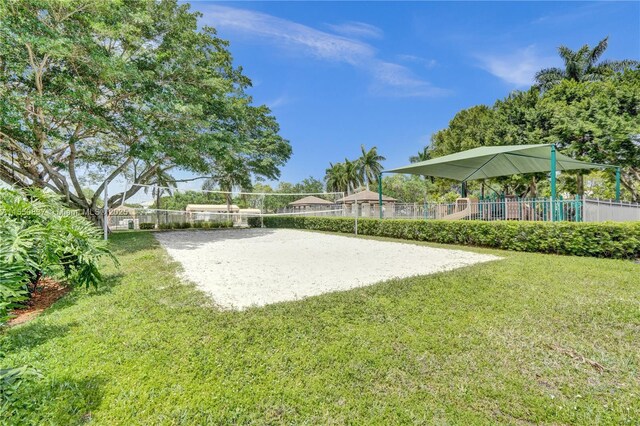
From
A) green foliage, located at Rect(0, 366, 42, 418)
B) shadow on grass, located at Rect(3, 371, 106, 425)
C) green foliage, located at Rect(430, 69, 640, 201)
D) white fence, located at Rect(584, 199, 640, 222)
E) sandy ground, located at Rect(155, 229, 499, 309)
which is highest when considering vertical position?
green foliage, located at Rect(430, 69, 640, 201)

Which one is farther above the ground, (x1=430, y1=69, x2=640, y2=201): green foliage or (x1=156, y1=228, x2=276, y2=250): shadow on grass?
(x1=430, y1=69, x2=640, y2=201): green foliage

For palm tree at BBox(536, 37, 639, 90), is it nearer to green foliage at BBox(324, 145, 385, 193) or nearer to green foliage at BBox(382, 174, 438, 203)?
green foliage at BBox(382, 174, 438, 203)

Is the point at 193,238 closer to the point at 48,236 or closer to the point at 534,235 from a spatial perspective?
the point at 48,236

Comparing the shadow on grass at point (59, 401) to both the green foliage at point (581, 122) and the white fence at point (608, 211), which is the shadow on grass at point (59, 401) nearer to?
the white fence at point (608, 211)

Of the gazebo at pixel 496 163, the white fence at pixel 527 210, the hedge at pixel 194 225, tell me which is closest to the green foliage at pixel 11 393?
the white fence at pixel 527 210

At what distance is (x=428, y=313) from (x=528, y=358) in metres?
1.06

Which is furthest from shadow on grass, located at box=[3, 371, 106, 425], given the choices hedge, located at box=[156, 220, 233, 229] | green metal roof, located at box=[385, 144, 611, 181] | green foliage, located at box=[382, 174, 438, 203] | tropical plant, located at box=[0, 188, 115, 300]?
green foliage, located at box=[382, 174, 438, 203]

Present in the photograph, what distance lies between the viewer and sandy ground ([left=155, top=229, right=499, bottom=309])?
450cm

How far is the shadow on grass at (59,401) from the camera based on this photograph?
1827 mm

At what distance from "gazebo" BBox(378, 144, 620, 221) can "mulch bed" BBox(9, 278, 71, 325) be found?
39.6 feet

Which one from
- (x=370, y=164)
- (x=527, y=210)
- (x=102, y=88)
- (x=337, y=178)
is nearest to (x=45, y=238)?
(x=102, y=88)

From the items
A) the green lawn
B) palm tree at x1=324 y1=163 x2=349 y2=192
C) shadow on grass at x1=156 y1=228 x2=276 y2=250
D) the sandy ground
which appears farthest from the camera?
palm tree at x1=324 y1=163 x2=349 y2=192

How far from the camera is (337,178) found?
48.9 metres

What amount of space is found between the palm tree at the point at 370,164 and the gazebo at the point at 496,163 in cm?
2940
